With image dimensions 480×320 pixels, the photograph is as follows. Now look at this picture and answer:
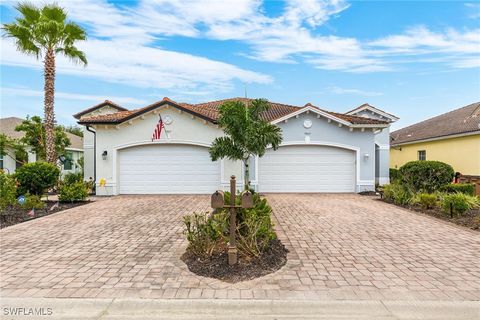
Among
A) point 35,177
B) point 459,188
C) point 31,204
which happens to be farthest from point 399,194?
point 35,177

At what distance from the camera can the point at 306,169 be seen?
13227mm

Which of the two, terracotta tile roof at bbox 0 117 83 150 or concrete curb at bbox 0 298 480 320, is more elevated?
terracotta tile roof at bbox 0 117 83 150

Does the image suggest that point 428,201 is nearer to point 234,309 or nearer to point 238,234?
point 238,234

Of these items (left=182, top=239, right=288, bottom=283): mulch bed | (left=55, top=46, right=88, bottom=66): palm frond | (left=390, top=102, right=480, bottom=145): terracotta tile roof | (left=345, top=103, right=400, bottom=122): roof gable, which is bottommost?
(left=182, top=239, right=288, bottom=283): mulch bed

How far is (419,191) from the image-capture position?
10.6 metres

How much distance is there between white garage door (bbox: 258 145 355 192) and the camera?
13.2 m

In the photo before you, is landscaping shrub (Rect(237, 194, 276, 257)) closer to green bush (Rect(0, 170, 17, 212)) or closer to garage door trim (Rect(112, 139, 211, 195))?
green bush (Rect(0, 170, 17, 212))

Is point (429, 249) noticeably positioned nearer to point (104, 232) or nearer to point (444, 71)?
point (104, 232)

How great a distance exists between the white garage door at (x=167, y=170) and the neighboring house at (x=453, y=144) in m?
11.5

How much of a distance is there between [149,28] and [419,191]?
1240 cm

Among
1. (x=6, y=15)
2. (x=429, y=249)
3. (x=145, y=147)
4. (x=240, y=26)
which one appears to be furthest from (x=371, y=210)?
(x=6, y=15)

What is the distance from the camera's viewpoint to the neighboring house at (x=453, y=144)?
548 inches

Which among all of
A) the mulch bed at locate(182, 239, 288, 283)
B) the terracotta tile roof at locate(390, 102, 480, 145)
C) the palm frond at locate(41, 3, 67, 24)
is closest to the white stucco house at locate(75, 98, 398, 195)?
the palm frond at locate(41, 3, 67, 24)

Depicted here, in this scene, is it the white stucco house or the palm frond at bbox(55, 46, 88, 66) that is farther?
the palm frond at bbox(55, 46, 88, 66)
